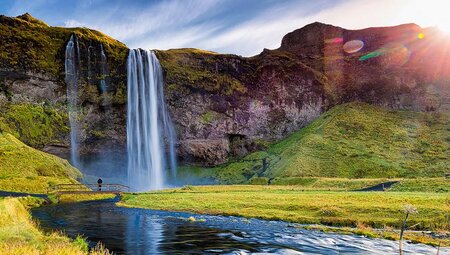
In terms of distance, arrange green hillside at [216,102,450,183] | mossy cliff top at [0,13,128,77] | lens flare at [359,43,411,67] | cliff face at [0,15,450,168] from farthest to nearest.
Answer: lens flare at [359,43,411,67], cliff face at [0,15,450,168], mossy cliff top at [0,13,128,77], green hillside at [216,102,450,183]

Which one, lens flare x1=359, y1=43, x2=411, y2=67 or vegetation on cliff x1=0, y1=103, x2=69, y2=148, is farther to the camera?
lens flare x1=359, y1=43, x2=411, y2=67

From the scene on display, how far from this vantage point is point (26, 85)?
88562 mm

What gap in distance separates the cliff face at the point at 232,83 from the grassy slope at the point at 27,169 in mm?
17885

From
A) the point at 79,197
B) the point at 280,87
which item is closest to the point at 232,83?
the point at 280,87

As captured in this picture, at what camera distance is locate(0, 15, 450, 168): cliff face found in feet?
299

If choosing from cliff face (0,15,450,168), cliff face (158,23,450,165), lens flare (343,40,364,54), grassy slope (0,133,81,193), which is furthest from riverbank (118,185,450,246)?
lens flare (343,40,364,54)

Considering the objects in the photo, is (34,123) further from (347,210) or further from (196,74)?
(347,210)

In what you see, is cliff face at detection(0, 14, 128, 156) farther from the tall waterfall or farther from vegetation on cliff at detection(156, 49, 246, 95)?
vegetation on cliff at detection(156, 49, 246, 95)

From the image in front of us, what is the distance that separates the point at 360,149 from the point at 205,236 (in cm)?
7723

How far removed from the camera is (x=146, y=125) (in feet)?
308

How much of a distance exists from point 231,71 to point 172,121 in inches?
1042

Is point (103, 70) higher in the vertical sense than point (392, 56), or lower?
lower

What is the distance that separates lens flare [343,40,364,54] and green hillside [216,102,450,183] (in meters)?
37.1

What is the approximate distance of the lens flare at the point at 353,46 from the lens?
147875mm
